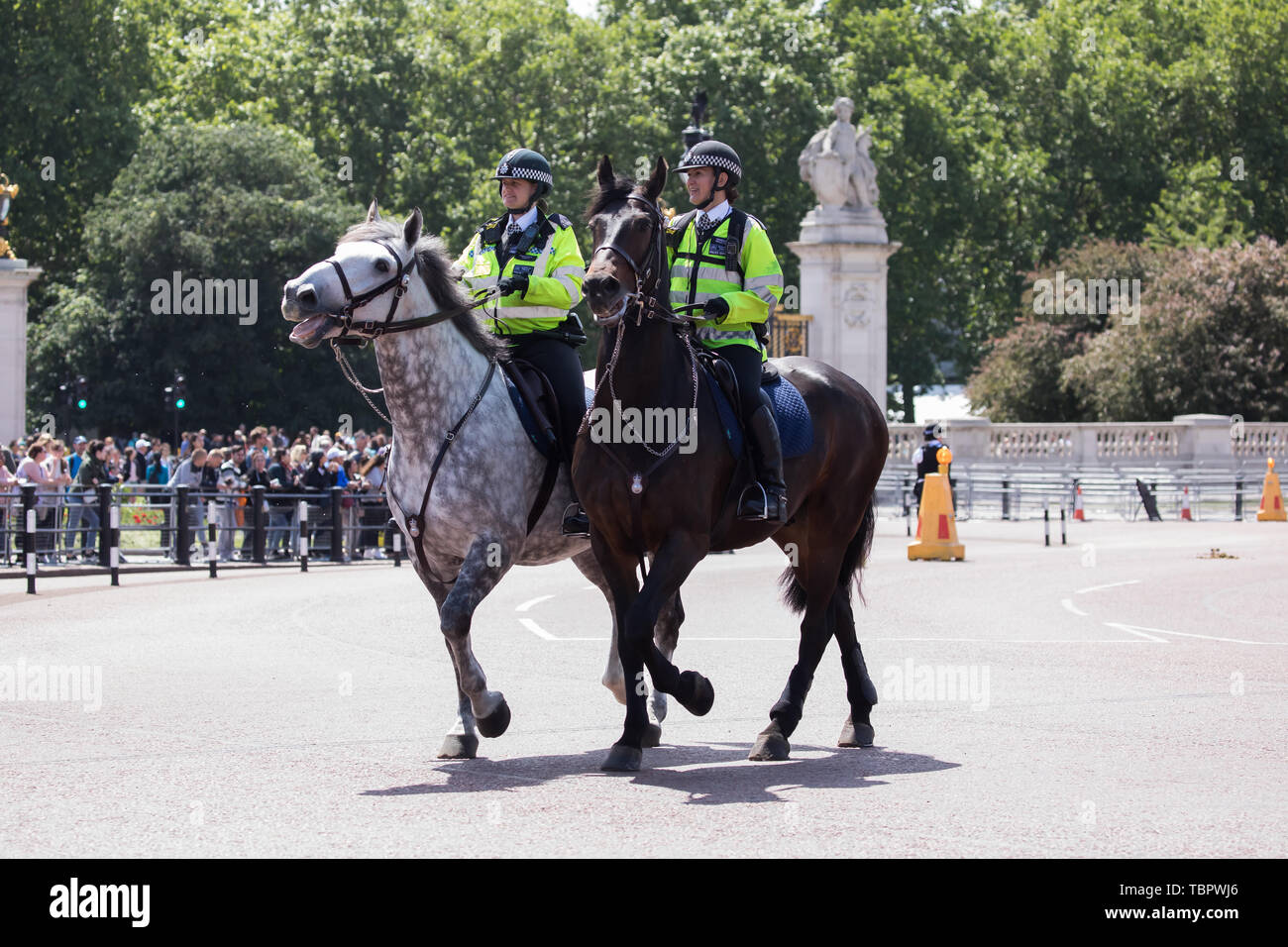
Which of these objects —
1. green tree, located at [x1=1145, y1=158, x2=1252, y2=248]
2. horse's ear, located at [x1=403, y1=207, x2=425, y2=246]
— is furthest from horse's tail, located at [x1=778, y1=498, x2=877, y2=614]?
green tree, located at [x1=1145, y1=158, x2=1252, y2=248]

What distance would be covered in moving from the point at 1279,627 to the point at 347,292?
442 inches

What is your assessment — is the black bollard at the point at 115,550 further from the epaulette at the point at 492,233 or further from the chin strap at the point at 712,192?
the chin strap at the point at 712,192

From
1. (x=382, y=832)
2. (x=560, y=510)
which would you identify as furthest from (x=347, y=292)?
(x=382, y=832)

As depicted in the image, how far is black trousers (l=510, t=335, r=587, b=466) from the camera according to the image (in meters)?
10.6

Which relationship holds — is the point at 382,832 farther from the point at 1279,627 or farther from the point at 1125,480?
the point at 1125,480

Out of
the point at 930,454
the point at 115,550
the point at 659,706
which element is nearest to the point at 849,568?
the point at 659,706

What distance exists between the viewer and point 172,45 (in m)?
70.8

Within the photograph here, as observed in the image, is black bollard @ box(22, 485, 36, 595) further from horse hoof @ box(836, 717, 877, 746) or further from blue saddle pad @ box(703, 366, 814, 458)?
horse hoof @ box(836, 717, 877, 746)

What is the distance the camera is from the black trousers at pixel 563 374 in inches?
417

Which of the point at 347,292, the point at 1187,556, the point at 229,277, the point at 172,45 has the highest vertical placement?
the point at 172,45

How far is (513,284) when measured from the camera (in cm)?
1059

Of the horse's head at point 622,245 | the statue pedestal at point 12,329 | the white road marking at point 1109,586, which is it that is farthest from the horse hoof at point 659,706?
the statue pedestal at point 12,329

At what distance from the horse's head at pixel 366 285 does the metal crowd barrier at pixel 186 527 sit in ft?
45.0

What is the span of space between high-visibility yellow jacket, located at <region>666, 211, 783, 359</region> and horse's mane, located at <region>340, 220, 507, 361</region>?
1.07 meters
